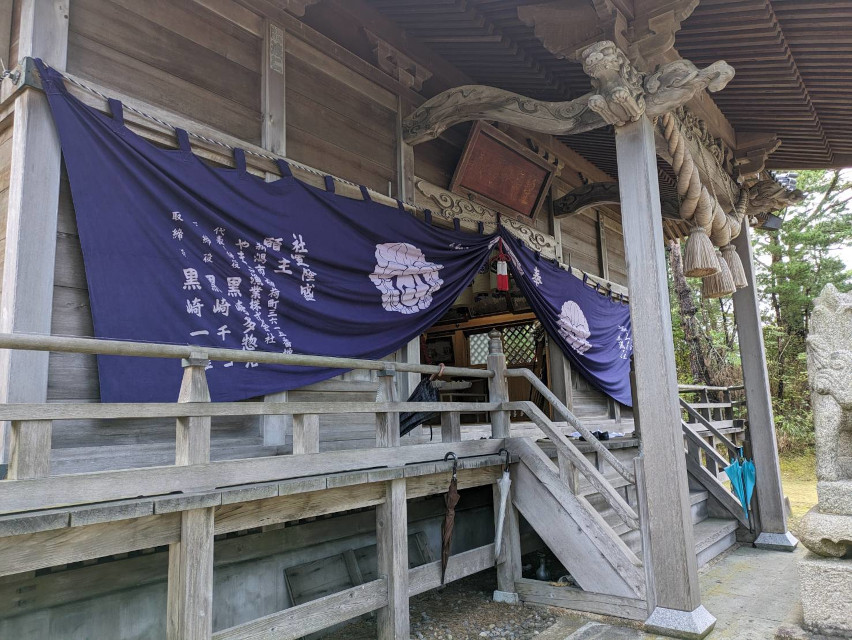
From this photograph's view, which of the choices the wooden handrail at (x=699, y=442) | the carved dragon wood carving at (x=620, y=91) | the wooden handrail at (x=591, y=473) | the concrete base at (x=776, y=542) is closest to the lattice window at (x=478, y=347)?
the wooden handrail at (x=699, y=442)

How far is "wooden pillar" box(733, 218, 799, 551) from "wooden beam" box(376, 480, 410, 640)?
4.93 meters

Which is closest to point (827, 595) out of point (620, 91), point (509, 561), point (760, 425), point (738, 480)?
point (509, 561)

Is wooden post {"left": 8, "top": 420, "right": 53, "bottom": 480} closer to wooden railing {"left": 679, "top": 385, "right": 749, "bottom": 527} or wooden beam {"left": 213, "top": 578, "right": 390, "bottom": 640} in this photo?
wooden beam {"left": 213, "top": 578, "right": 390, "bottom": 640}

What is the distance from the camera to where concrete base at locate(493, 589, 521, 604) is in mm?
4820

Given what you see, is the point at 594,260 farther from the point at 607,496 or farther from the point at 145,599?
the point at 145,599

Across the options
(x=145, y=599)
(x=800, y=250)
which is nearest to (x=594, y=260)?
(x=145, y=599)

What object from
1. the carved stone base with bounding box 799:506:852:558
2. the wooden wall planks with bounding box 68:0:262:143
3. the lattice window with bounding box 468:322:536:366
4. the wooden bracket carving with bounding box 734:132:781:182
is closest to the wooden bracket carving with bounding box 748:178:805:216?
the wooden bracket carving with bounding box 734:132:781:182

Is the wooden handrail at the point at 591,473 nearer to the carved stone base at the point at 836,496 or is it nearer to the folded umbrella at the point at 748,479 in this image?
the carved stone base at the point at 836,496

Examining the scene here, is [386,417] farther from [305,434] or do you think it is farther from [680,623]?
[680,623]

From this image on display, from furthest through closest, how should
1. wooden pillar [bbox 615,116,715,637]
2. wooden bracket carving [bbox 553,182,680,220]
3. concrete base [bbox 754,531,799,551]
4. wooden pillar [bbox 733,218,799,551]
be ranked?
1. wooden bracket carving [bbox 553,182,680,220]
2. wooden pillar [bbox 733,218,799,551]
3. concrete base [bbox 754,531,799,551]
4. wooden pillar [bbox 615,116,715,637]

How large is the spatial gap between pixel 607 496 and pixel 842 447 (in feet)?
5.29

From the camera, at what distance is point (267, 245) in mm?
4465

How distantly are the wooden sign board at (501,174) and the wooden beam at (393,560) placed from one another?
3.70m

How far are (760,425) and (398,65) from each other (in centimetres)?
581
